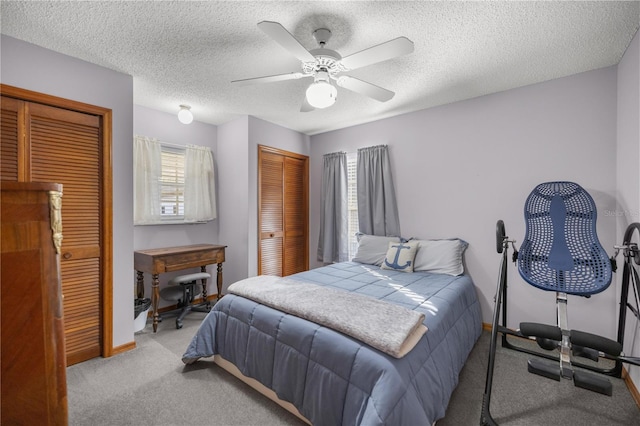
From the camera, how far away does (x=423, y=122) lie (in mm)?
3574

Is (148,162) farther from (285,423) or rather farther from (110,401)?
(285,423)

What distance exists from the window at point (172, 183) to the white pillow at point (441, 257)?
124 inches

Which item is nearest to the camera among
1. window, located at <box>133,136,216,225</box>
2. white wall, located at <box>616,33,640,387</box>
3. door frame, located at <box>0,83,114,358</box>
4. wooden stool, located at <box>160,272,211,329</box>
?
white wall, located at <box>616,33,640,387</box>

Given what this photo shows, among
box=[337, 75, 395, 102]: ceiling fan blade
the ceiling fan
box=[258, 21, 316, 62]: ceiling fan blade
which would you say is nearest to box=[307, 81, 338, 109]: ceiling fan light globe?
the ceiling fan

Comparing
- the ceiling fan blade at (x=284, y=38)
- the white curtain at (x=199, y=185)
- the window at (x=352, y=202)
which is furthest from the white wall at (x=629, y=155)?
the white curtain at (x=199, y=185)

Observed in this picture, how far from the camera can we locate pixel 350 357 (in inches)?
60.6

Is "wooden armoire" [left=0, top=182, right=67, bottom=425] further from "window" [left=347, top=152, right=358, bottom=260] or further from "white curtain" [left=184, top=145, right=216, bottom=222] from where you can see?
"window" [left=347, top=152, right=358, bottom=260]

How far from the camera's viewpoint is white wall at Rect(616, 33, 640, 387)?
2016 mm

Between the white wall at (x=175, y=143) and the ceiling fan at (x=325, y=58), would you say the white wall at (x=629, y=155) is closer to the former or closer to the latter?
the ceiling fan at (x=325, y=58)

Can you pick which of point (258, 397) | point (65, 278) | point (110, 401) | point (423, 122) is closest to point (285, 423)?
point (258, 397)

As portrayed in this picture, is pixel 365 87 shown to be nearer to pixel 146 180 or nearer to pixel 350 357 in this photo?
pixel 350 357

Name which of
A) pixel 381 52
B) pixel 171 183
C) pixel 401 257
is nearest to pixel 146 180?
pixel 171 183

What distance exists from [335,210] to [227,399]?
2.89 metres

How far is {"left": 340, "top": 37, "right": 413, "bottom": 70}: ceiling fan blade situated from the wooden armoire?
1708 millimetres
